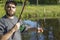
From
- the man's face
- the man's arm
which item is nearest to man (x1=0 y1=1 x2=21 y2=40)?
the man's face

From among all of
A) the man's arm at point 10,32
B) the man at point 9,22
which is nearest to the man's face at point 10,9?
the man at point 9,22

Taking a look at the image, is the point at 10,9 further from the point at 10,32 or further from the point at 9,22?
the point at 10,32

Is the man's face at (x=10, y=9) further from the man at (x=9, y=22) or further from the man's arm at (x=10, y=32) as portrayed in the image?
the man's arm at (x=10, y=32)

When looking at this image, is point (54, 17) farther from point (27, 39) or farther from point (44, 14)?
point (27, 39)

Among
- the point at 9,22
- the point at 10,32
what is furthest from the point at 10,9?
the point at 10,32

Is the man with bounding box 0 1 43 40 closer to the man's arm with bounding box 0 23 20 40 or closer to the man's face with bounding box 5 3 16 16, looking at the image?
the man's face with bounding box 5 3 16 16

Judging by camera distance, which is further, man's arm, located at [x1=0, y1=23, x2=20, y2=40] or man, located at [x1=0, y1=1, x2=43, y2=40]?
man, located at [x1=0, y1=1, x2=43, y2=40]

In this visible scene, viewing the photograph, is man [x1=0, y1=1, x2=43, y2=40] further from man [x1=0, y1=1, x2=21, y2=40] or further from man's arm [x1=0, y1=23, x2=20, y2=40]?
man's arm [x1=0, y1=23, x2=20, y2=40]

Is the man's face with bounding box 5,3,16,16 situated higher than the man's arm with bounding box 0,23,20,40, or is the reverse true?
the man's face with bounding box 5,3,16,16

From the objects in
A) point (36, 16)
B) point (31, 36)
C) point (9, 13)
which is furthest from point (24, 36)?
point (9, 13)

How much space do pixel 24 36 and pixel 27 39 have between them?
2.88 feet

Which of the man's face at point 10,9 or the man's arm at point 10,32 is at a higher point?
the man's face at point 10,9

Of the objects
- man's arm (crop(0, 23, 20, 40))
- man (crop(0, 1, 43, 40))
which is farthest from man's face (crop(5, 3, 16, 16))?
man's arm (crop(0, 23, 20, 40))

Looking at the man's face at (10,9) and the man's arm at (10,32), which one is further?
the man's face at (10,9)
